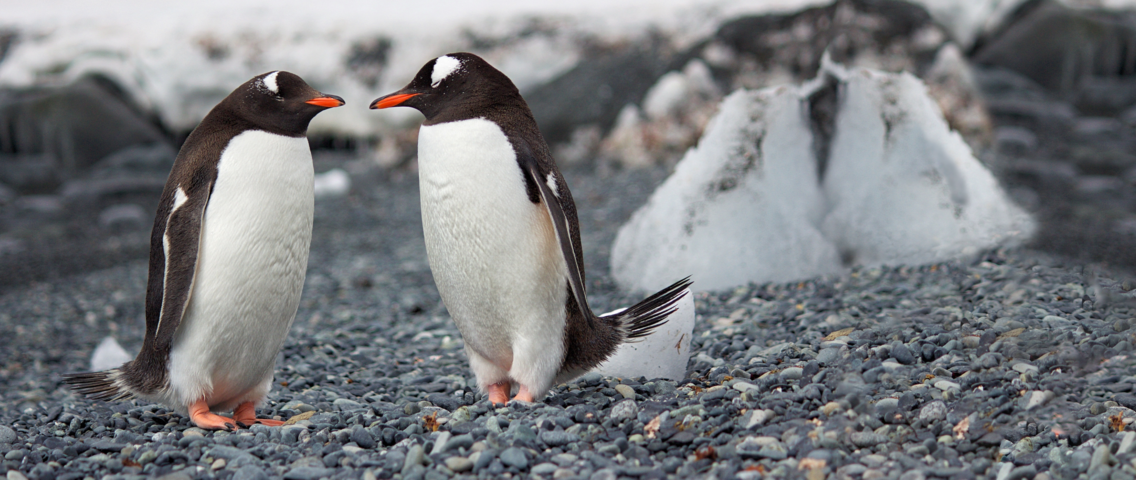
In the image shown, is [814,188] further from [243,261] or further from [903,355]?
[243,261]

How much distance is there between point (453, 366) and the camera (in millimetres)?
4008

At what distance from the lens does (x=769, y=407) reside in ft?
7.85

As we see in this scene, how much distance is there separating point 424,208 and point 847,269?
10.2ft

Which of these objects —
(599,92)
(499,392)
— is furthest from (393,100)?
(599,92)

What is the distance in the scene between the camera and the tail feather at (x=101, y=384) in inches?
116

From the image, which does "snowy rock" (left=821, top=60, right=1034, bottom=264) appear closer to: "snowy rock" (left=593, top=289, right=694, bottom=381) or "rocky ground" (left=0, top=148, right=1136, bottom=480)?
"rocky ground" (left=0, top=148, right=1136, bottom=480)

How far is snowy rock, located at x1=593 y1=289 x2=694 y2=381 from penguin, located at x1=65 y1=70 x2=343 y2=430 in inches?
51.4

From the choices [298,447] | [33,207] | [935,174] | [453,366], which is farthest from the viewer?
[33,207]

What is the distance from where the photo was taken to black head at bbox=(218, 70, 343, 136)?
2768mm

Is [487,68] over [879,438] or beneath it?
over

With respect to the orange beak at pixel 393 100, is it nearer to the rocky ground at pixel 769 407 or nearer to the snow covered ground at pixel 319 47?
the rocky ground at pixel 769 407

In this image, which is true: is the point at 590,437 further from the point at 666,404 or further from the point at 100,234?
the point at 100,234

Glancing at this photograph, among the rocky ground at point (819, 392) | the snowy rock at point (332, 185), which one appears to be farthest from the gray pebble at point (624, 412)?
the snowy rock at point (332, 185)

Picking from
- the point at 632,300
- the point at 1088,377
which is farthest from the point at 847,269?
the point at 1088,377
